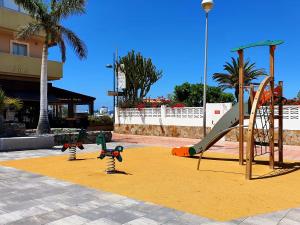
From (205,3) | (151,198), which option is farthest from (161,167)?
(205,3)

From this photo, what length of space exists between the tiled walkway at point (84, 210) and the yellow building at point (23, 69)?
771 inches

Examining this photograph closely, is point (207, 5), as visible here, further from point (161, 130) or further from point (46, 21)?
point (161, 130)

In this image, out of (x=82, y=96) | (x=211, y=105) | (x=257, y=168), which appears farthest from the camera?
(x=82, y=96)

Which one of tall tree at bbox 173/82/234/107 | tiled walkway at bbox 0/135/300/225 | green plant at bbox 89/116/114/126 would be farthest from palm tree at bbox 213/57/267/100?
tiled walkway at bbox 0/135/300/225

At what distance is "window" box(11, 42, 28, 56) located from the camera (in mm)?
26766

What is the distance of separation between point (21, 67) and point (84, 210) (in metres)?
22.7

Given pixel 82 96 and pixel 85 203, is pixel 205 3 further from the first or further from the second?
pixel 82 96

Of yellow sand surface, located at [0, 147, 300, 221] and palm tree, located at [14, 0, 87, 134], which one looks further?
palm tree, located at [14, 0, 87, 134]

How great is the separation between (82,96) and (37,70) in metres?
4.60

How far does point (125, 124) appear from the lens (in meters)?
26.8

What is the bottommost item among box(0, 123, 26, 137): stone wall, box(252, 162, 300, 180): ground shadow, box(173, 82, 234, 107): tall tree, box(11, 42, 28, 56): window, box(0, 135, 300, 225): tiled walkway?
box(0, 135, 300, 225): tiled walkway

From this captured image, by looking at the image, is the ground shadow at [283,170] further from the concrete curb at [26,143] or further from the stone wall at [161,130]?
the stone wall at [161,130]

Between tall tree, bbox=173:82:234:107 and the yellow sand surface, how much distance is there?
31.2 m

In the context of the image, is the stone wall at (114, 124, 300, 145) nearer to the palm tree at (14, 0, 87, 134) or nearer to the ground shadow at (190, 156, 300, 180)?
the ground shadow at (190, 156, 300, 180)
